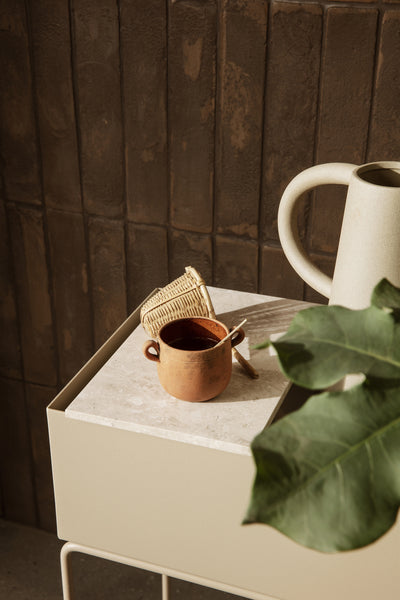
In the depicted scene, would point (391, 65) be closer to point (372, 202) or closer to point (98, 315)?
point (372, 202)

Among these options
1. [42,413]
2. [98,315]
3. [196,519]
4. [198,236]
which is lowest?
[42,413]

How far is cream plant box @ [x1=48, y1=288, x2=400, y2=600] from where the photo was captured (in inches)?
36.4

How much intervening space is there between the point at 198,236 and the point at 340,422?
1070 millimetres

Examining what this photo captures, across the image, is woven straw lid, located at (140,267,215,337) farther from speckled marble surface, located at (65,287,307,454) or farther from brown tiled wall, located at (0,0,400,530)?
brown tiled wall, located at (0,0,400,530)

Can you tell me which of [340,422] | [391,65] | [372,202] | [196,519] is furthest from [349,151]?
[340,422]

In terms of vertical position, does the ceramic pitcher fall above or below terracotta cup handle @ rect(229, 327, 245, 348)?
above

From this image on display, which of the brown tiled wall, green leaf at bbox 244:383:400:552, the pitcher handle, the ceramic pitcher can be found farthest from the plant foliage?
the brown tiled wall

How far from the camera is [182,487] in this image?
0.96 meters

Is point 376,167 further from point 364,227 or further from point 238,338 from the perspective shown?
point 238,338

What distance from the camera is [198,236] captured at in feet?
4.96

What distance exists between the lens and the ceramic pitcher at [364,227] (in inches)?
34.2

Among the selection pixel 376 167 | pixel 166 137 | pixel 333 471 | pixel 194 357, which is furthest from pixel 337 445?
pixel 166 137

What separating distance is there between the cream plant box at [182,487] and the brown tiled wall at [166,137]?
1.55 ft

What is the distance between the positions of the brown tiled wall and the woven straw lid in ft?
1.39
